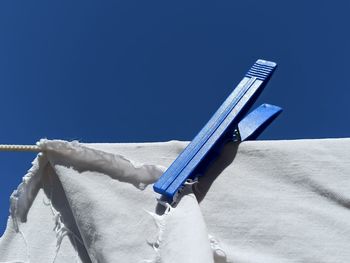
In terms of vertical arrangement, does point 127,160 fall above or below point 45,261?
above

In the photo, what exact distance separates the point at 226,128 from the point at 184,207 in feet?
0.52

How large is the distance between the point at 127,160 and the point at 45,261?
7.2 inches

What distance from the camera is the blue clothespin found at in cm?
82

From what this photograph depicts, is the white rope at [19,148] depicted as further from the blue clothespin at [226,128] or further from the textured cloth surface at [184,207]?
the blue clothespin at [226,128]

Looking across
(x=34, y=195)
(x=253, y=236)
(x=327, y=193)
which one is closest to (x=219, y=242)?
(x=253, y=236)

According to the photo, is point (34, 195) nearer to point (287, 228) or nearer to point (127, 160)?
point (127, 160)

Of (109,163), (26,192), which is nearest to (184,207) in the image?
(109,163)

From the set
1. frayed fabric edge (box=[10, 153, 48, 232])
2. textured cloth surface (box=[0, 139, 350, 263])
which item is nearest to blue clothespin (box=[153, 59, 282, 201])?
textured cloth surface (box=[0, 139, 350, 263])

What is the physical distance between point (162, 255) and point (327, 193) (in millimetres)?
261

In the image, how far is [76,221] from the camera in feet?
2.66

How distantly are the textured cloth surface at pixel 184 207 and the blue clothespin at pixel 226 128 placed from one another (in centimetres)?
2

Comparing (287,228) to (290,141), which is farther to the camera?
(290,141)

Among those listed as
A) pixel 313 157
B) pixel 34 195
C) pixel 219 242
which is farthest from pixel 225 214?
pixel 34 195

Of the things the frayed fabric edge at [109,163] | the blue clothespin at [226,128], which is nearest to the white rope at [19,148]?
the frayed fabric edge at [109,163]
